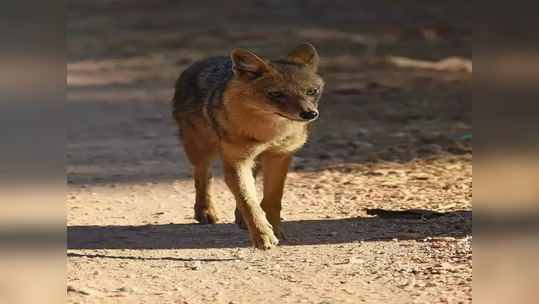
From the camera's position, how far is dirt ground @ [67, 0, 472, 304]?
5.69 meters

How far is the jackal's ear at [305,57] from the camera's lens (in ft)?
23.0

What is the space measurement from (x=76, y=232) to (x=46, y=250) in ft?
12.3

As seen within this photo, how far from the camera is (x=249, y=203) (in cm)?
659

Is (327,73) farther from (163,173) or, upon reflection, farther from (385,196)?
(385,196)

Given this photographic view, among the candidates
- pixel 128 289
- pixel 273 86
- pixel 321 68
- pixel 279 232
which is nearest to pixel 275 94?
pixel 273 86

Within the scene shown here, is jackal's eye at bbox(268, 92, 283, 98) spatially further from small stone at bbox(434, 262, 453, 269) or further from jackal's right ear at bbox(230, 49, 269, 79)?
small stone at bbox(434, 262, 453, 269)

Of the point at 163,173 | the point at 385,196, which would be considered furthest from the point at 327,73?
the point at 385,196

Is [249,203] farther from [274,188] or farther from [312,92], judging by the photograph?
[312,92]

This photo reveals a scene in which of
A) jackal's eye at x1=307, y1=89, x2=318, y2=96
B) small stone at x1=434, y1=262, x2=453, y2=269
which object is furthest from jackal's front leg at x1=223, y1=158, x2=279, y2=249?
small stone at x1=434, y1=262, x2=453, y2=269

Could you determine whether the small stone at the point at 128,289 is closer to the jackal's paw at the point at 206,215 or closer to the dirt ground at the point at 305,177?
the dirt ground at the point at 305,177

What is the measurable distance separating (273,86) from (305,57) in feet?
2.12

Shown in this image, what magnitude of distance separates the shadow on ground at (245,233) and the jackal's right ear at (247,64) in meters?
1.21

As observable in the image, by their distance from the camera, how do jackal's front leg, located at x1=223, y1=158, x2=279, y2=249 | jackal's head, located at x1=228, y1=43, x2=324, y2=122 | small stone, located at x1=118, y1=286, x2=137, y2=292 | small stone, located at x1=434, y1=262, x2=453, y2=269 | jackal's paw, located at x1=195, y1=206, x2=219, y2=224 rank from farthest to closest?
jackal's paw, located at x1=195, y1=206, x2=219, y2=224, jackal's front leg, located at x1=223, y1=158, x2=279, y2=249, jackal's head, located at x1=228, y1=43, x2=324, y2=122, small stone, located at x1=434, y1=262, x2=453, y2=269, small stone, located at x1=118, y1=286, x2=137, y2=292

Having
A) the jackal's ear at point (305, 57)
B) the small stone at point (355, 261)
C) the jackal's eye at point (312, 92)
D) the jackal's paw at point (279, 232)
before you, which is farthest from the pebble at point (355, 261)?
the jackal's ear at point (305, 57)
